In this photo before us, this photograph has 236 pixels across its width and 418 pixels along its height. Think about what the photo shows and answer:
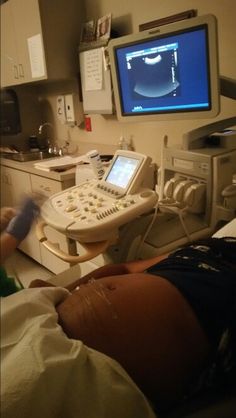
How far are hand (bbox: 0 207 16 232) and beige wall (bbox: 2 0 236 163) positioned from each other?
1.44m

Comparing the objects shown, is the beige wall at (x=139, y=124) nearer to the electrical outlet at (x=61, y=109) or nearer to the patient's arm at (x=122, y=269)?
the electrical outlet at (x=61, y=109)

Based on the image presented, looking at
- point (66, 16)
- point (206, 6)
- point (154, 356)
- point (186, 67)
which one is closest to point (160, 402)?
point (154, 356)

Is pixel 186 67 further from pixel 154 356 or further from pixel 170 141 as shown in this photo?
pixel 154 356

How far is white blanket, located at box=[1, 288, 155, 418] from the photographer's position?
19.9 inches

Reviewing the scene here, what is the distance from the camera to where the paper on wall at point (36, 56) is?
229 centimetres

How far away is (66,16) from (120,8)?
42cm

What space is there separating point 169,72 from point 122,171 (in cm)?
41

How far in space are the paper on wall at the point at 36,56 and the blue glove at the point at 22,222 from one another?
2.09m

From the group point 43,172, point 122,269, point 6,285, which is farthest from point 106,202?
point 43,172

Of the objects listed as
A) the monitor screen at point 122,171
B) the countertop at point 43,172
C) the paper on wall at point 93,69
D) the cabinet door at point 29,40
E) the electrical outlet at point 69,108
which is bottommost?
the countertop at point 43,172

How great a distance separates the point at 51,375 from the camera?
0.53 m

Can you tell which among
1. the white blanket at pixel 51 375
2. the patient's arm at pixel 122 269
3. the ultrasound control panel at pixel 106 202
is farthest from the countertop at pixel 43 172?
the white blanket at pixel 51 375

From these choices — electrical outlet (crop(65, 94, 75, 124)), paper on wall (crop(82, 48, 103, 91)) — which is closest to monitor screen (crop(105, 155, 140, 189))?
paper on wall (crop(82, 48, 103, 91))

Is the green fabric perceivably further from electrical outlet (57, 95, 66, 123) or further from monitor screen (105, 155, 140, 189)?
electrical outlet (57, 95, 66, 123)
